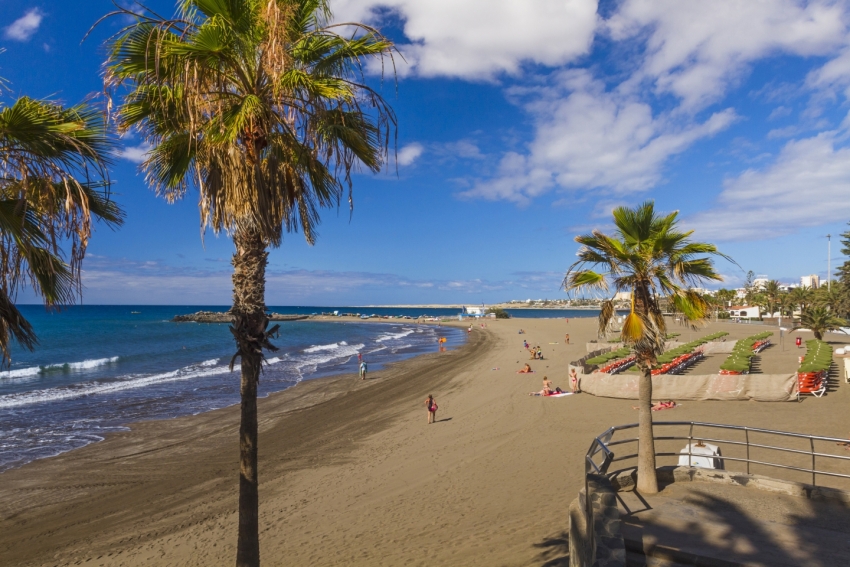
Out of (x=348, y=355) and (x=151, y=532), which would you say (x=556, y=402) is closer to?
(x=151, y=532)

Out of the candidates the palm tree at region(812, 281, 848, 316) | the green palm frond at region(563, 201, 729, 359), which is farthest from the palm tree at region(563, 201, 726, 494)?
the palm tree at region(812, 281, 848, 316)

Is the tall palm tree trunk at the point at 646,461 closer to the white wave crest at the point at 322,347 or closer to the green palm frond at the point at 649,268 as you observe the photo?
the green palm frond at the point at 649,268

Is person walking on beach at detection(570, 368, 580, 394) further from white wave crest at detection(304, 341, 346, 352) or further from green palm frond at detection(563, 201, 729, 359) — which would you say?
white wave crest at detection(304, 341, 346, 352)

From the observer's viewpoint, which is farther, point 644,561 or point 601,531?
point 644,561

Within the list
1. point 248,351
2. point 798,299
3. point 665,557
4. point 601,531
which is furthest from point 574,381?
point 798,299

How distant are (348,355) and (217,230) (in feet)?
137

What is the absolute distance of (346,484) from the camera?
39.9 feet

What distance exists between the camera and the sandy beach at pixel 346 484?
8.88 m

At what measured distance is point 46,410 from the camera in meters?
22.2

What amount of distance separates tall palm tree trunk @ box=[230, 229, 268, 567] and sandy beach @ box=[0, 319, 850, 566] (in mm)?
3874

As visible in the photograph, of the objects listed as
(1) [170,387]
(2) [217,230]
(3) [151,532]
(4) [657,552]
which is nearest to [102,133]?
(2) [217,230]

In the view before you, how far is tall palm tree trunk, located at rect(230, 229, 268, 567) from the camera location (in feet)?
16.5

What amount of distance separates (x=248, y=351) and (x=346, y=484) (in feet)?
27.1

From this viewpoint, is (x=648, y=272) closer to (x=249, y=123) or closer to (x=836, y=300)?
(x=249, y=123)
